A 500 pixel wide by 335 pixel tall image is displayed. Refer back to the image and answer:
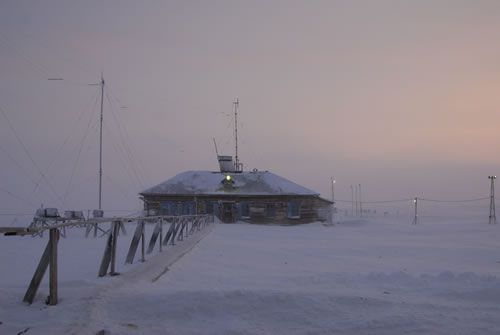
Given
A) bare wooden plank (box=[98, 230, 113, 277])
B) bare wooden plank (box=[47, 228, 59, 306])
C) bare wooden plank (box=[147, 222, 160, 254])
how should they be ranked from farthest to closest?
bare wooden plank (box=[147, 222, 160, 254]), bare wooden plank (box=[98, 230, 113, 277]), bare wooden plank (box=[47, 228, 59, 306])

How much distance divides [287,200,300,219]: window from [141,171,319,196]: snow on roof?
83cm

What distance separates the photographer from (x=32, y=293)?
5871mm

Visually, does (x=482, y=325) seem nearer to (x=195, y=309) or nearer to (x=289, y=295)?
(x=289, y=295)

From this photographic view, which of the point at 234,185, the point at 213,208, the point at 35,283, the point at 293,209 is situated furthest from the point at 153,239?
the point at 234,185

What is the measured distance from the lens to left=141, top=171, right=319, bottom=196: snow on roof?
132 feet

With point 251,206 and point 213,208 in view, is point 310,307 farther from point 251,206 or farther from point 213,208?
point 213,208

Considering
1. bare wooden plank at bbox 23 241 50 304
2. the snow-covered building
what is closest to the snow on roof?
the snow-covered building

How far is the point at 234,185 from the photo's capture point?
41375 millimetres

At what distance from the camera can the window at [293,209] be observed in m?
40.3

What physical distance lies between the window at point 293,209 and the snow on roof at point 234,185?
83 cm

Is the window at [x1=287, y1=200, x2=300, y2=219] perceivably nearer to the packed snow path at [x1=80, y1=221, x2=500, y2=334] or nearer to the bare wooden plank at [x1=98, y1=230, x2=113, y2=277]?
the packed snow path at [x1=80, y1=221, x2=500, y2=334]

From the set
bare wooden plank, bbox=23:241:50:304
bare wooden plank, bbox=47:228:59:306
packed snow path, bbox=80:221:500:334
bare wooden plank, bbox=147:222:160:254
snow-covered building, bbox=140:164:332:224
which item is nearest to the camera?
packed snow path, bbox=80:221:500:334

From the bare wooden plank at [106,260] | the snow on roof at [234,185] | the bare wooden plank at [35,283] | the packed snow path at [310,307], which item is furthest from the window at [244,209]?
the bare wooden plank at [35,283]

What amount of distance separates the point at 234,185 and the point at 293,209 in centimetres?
519
